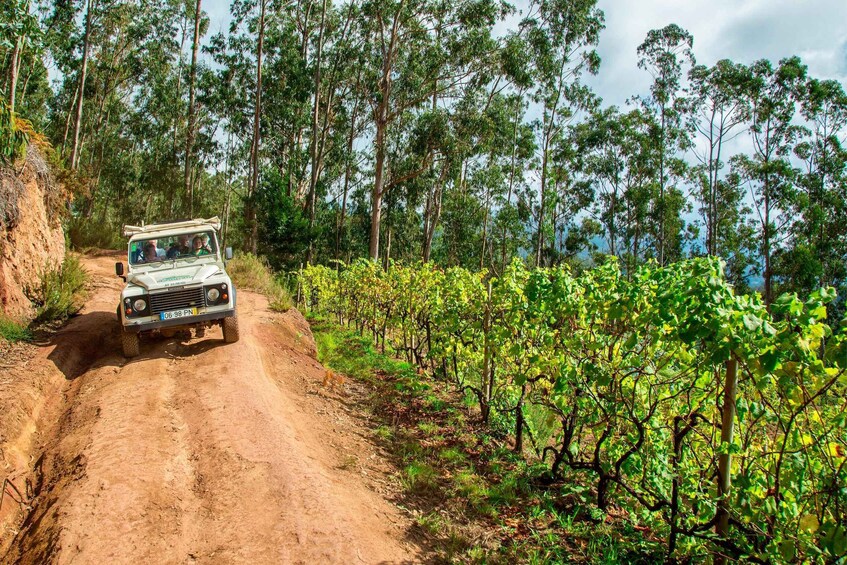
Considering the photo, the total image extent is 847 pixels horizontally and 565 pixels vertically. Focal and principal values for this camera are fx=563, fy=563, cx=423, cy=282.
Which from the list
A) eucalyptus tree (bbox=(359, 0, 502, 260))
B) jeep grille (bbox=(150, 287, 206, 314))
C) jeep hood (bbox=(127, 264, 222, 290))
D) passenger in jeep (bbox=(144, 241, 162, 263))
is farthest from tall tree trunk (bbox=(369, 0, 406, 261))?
jeep grille (bbox=(150, 287, 206, 314))

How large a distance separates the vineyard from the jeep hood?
15.1ft

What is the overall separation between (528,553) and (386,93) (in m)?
23.3

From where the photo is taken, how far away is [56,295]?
999cm

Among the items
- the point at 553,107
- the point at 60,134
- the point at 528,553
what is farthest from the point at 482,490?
the point at 60,134

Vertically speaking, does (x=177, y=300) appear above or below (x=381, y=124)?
below

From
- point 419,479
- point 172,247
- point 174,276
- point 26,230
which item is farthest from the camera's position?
point 26,230

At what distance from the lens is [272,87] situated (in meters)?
36.1

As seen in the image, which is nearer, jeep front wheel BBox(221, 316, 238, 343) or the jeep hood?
the jeep hood

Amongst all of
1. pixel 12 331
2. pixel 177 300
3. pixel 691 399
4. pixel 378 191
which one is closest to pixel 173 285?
pixel 177 300

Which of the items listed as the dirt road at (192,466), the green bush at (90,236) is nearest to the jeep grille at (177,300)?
the dirt road at (192,466)

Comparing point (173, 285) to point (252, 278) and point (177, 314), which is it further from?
point (252, 278)

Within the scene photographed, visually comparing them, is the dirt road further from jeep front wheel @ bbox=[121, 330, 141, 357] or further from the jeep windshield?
the jeep windshield

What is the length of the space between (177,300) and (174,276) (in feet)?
1.59

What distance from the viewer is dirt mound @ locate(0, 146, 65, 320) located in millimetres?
9242
